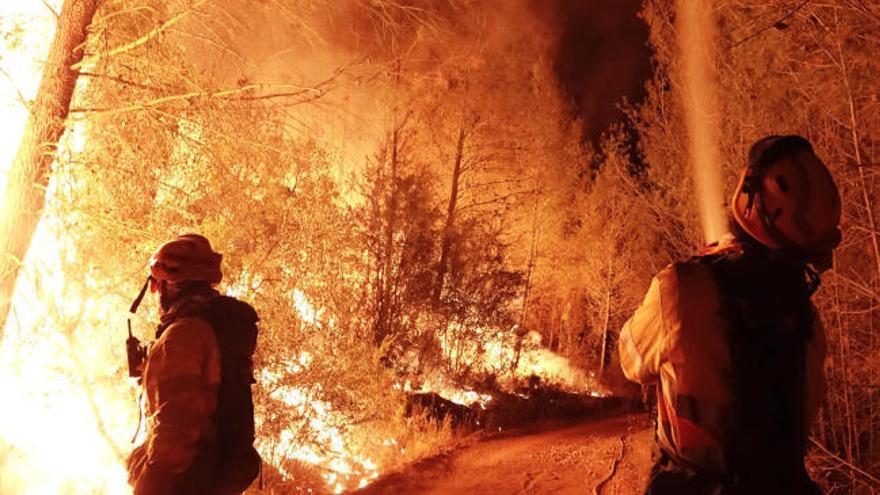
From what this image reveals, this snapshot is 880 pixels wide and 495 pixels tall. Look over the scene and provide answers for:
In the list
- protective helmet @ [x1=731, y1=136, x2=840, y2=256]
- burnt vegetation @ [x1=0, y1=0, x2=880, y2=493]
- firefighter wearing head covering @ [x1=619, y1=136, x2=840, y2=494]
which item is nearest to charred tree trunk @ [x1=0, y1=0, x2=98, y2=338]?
burnt vegetation @ [x1=0, y1=0, x2=880, y2=493]

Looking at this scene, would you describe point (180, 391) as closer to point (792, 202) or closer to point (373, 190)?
point (792, 202)

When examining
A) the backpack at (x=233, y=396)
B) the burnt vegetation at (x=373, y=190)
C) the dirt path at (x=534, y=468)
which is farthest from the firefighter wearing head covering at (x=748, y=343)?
the dirt path at (x=534, y=468)

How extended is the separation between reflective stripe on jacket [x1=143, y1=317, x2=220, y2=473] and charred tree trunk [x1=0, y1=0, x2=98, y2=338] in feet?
8.38

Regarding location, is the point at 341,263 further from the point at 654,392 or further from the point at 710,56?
the point at 654,392

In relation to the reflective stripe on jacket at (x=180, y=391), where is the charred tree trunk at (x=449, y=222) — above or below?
above

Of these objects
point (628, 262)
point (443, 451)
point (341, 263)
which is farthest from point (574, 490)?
point (628, 262)

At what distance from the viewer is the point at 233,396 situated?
2.77m

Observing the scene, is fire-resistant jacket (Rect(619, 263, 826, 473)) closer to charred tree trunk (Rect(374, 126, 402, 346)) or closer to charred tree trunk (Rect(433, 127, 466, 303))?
charred tree trunk (Rect(374, 126, 402, 346))

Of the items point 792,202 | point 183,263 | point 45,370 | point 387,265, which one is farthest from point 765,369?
point 387,265

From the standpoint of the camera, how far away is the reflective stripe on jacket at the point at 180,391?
2.55 metres

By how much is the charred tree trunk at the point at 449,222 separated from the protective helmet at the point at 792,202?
1149 cm

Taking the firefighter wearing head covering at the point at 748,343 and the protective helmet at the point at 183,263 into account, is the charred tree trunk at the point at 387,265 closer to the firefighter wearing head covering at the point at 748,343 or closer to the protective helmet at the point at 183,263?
the protective helmet at the point at 183,263

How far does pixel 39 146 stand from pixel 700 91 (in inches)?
365

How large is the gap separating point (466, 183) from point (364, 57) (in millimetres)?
11753
